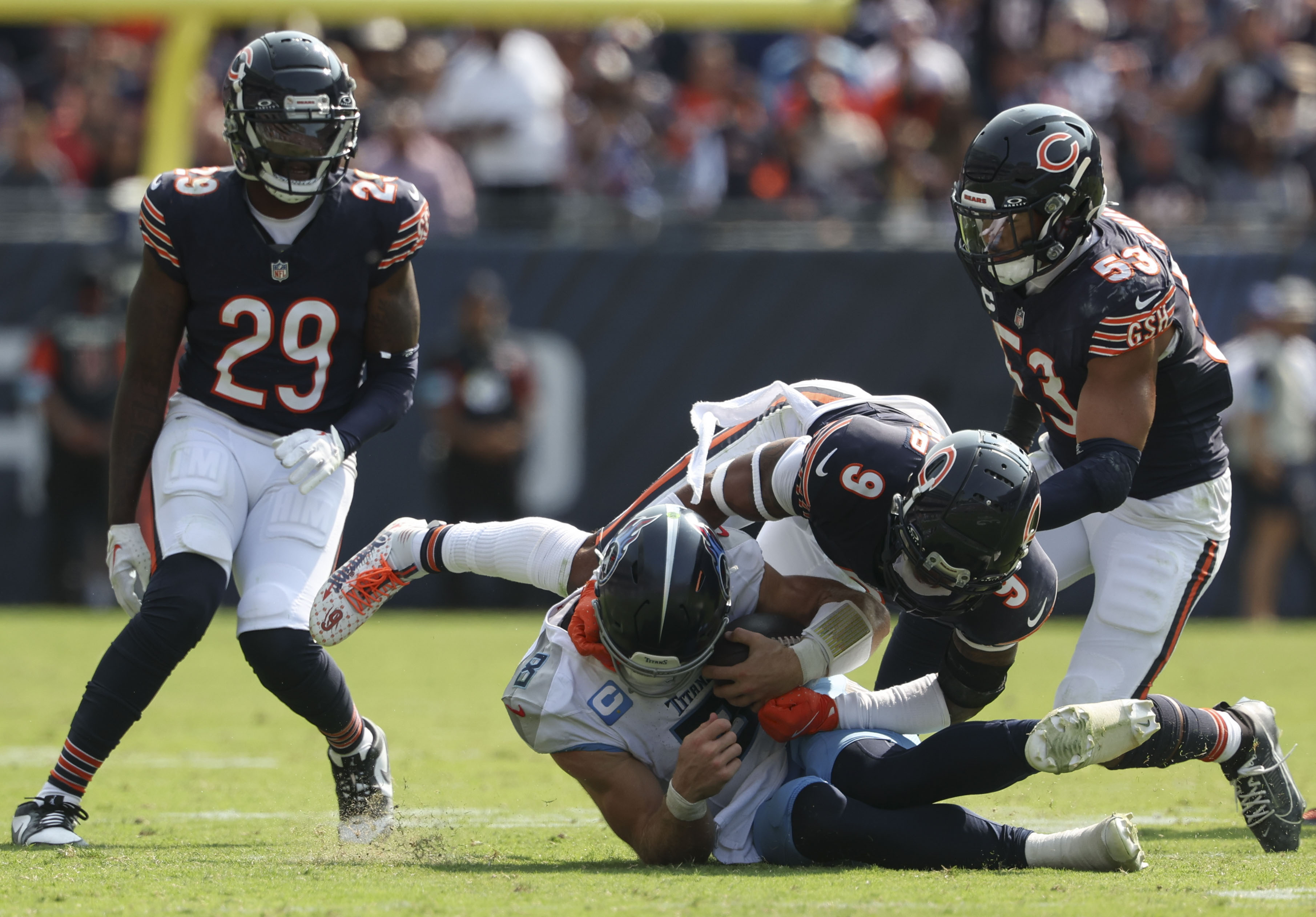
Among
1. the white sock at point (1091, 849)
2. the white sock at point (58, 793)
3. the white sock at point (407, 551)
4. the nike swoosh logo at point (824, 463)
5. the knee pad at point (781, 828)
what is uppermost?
the nike swoosh logo at point (824, 463)

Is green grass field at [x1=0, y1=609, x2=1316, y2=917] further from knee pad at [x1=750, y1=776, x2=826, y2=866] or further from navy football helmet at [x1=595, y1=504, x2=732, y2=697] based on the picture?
navy football helmet at [x1=595, y1=504, x2=732, y2=697]

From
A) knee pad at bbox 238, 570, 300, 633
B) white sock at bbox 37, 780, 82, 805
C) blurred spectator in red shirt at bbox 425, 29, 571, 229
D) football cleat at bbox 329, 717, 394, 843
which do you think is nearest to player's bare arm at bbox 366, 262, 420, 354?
knee pad at bbox 238, 570, 300, 633

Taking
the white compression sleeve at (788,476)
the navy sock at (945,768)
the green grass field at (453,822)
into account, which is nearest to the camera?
the green grass field at (453,822)

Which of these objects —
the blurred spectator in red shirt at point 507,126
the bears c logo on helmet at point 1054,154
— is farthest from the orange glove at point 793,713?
the blurred spectator in red shirt at point 507,126

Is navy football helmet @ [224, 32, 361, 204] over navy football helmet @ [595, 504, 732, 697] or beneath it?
over

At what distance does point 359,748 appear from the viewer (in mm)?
4598

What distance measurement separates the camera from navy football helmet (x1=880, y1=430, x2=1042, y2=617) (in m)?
3.72

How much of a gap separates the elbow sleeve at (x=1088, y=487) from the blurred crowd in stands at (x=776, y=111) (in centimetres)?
633

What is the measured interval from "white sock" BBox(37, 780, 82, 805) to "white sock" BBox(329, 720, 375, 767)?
665 mm

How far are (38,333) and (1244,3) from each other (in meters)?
8.69

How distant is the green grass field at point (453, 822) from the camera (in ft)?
11.3

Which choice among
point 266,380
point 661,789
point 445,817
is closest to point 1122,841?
point 661,789

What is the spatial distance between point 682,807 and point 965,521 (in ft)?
2.98

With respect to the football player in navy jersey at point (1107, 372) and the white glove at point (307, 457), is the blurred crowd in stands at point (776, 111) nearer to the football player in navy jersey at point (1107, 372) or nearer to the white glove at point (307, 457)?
the football player in navy jersey at point (1107, 372)
